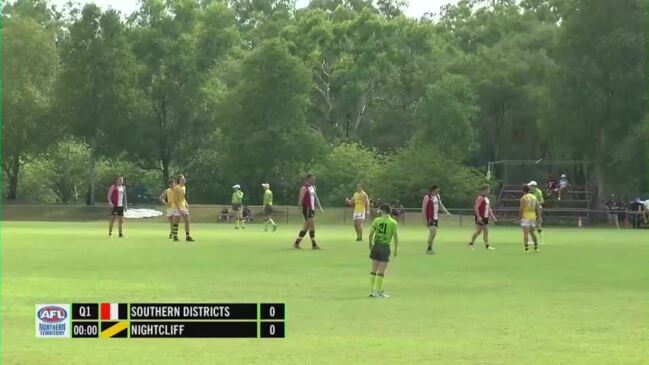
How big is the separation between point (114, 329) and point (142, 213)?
55.8 meters

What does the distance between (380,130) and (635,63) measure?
24.7m

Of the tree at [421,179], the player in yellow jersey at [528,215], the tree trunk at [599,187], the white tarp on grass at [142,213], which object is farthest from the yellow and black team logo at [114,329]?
A: the tree trunk at [599,187]

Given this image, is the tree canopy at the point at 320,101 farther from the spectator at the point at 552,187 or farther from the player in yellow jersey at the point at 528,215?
the player in yellow jersey at the point at 528,215

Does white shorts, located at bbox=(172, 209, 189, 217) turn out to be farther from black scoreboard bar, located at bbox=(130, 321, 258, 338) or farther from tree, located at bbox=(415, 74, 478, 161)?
tree, located at bbox=(415, 74, 478, 161)

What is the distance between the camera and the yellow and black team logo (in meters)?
12.7

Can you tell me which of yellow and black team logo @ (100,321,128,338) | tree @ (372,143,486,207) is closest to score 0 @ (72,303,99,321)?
yellow and black team logo @ (100,321,128,338)

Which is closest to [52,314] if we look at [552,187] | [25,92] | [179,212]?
[179,212]

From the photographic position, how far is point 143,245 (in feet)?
107

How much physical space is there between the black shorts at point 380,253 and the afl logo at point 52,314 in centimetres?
534

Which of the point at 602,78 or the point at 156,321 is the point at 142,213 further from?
the point at 156,321

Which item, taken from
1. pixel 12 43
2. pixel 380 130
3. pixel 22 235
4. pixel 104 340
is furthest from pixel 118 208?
pixel 380 130

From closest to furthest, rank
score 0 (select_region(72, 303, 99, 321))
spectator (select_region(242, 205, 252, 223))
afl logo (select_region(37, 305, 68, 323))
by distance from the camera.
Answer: afl logo (select_region(37, 305, 68, 323)) < score 0 (select_region(72, 303, 99, 321)) < spectator (select_region(242, 205, 252, 223))

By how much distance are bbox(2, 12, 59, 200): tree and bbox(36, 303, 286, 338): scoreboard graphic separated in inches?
2519

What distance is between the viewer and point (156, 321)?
516 inches
